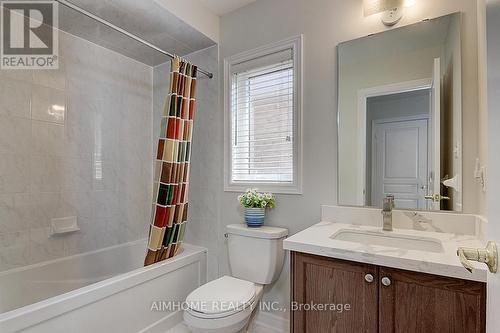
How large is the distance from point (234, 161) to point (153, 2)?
1.26 meters

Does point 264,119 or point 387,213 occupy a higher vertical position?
point 264,119

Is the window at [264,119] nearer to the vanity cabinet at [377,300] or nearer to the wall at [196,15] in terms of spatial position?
the wall at [196,15]

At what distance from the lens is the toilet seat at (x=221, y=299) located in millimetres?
1462

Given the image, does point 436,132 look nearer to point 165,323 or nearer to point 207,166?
point 207,166

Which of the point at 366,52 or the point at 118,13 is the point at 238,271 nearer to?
the point at 366,52

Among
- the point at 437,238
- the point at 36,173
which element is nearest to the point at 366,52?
the point at 437,238

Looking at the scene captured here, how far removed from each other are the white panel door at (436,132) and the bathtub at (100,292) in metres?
1.78

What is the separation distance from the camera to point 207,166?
2.36 metres

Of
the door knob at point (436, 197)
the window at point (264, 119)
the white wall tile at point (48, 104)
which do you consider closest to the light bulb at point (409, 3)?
the window at point (264, 119)

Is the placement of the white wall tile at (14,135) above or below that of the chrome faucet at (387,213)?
above

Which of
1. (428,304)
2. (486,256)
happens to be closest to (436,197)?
(428,304)

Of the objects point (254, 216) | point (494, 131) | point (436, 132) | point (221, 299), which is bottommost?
point (221, 299)

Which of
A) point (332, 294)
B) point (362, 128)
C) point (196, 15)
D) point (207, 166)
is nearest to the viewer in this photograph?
point (332, 294)

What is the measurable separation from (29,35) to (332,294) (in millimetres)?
2615
